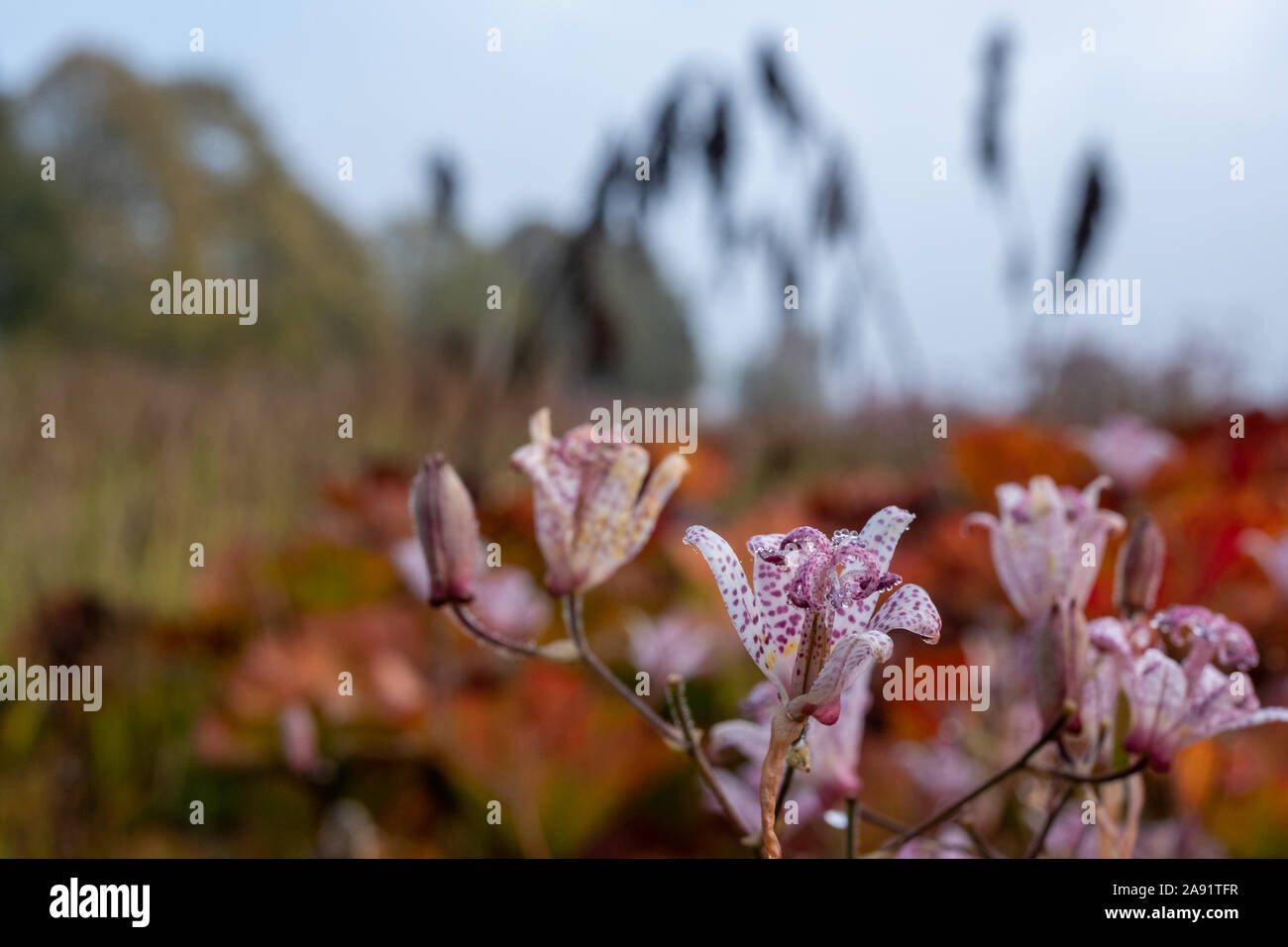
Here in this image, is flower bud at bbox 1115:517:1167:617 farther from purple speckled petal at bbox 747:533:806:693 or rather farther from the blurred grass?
the blurred grass

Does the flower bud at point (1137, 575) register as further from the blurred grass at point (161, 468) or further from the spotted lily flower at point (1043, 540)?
the blurred grass at point (161, 468)

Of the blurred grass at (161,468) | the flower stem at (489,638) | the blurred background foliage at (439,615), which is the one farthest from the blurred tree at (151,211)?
the flower stem at (489,638)

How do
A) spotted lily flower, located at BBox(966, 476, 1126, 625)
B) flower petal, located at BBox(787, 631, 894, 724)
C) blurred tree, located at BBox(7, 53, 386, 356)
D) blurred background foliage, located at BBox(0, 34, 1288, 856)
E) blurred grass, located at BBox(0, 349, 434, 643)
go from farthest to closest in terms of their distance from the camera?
blurred tree, located at BBox(7, 53, 386, 356) → blurred grass, located at BBox(0, 349, 434, 643) → blurred background foliage, located at BBox(0, 34, 1288, 856) → spotted lily flower, located at BBox(966, 476, 1126, 625) → flower petal, located at BBox(787, 631, 894, 724)

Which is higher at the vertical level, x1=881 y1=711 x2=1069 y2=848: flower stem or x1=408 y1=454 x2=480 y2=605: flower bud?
x1=408 y1=454 x2=480 y2=605: flower bud

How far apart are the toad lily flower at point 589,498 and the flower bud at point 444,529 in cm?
3

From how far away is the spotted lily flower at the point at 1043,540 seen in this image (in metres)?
0.45

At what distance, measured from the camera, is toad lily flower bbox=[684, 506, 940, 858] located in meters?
0.33

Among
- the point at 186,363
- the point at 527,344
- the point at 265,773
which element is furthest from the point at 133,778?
the point at 186,363

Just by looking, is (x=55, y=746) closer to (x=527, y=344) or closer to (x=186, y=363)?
(x=527, y=344)

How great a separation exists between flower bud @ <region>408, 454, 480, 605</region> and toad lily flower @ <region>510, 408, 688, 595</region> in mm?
33

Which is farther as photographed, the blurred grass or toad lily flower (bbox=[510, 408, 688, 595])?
the blurred grass

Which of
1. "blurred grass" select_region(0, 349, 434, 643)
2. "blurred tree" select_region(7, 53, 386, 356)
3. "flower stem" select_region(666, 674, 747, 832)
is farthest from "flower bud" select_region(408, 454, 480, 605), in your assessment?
"blurred tree" select_region(7, 53, 386, 356)

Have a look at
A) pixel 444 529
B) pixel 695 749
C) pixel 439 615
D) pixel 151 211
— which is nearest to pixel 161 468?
pixel 439 615

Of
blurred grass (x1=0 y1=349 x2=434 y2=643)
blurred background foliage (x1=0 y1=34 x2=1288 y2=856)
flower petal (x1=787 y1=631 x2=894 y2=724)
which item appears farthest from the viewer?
blurred grass (x1=0 y1=349 x2=434 y2=643)
